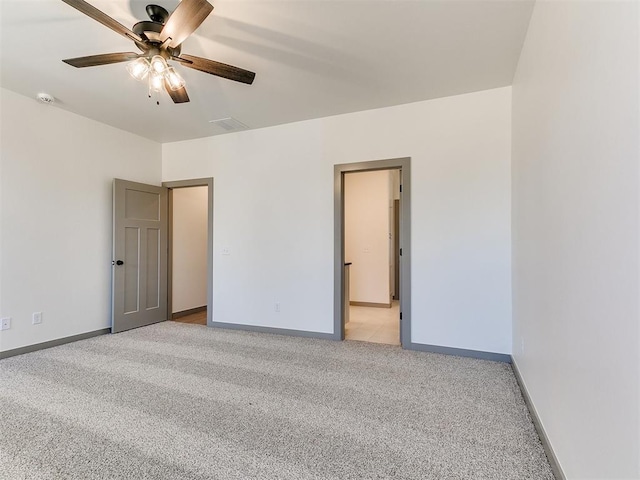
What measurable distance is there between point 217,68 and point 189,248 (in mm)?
3777

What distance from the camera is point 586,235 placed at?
1.25 m

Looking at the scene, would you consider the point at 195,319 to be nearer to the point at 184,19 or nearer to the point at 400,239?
the point at 400,239

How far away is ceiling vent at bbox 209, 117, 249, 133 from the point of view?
159 inches

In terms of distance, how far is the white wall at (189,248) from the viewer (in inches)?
206

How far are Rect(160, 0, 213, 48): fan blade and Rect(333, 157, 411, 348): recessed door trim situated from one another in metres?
2.24

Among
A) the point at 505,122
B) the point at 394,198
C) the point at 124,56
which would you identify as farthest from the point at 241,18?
the point at 394,198

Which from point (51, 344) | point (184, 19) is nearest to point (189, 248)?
point (51, 344)

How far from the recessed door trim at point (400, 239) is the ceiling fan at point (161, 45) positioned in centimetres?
179

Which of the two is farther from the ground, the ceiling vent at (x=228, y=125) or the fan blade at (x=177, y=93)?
the ceiling vent at (x=228, y=125)

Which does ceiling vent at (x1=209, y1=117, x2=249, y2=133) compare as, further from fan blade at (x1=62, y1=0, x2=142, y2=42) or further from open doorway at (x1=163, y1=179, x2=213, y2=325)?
fan blade at (x1=62, y1=0, x2=142, y2=42)

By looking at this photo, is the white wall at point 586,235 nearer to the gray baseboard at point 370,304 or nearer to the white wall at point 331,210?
the white wall at point 331,210

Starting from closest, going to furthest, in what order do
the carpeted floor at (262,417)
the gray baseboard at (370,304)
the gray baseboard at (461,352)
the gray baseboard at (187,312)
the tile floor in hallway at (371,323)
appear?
the carpeted floor at (262,417) → the gray baseboard at (461,352) → the tile floor in hallway at (371,323) → the gray baseboard at (187,312) → the gray baseboard at (370,304)

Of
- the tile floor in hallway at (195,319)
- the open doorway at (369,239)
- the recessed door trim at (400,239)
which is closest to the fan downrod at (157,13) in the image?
the recessed door trim at (400,239)

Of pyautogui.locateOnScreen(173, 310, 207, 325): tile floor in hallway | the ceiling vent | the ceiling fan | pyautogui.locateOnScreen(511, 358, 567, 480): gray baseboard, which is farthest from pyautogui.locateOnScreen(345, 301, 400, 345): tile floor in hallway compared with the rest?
the ceiling fan
